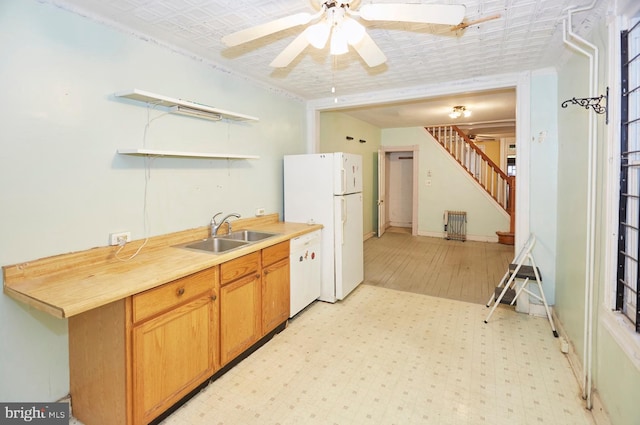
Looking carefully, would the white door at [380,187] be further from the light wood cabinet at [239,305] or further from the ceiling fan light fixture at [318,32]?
the ceiling fan light fixture at [318,32]

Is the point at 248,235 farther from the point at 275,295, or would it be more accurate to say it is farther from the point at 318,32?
the point at 318,32

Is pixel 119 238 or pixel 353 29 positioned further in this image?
pixel 119 238

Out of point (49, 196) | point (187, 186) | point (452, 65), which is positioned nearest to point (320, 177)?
point (187, 186)

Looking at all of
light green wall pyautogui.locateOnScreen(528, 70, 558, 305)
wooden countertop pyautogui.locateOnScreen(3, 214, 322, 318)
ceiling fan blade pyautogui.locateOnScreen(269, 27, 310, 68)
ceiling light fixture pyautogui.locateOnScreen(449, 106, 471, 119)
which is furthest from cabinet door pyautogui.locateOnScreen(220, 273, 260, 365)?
ceiling light fixture pyautogui.locateOnScreen(449, 106, 471, 119)

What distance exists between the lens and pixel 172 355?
1879 mm

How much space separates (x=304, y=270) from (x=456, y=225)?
5.09 meters

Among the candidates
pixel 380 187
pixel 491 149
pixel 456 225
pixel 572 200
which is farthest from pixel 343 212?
pixel 491 149

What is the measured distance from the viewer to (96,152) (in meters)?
2.07

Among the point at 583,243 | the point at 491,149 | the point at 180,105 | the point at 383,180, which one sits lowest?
the point at 583,243

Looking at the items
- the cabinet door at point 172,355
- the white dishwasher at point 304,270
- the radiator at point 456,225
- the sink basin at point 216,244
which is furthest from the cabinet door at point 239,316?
the radiator at point 456,225

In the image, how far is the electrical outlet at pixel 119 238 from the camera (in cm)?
216

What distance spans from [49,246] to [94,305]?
0.73 metres

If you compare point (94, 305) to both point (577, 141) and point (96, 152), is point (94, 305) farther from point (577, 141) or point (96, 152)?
point (577, 141)

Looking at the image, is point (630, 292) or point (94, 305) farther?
point (630, 292)
